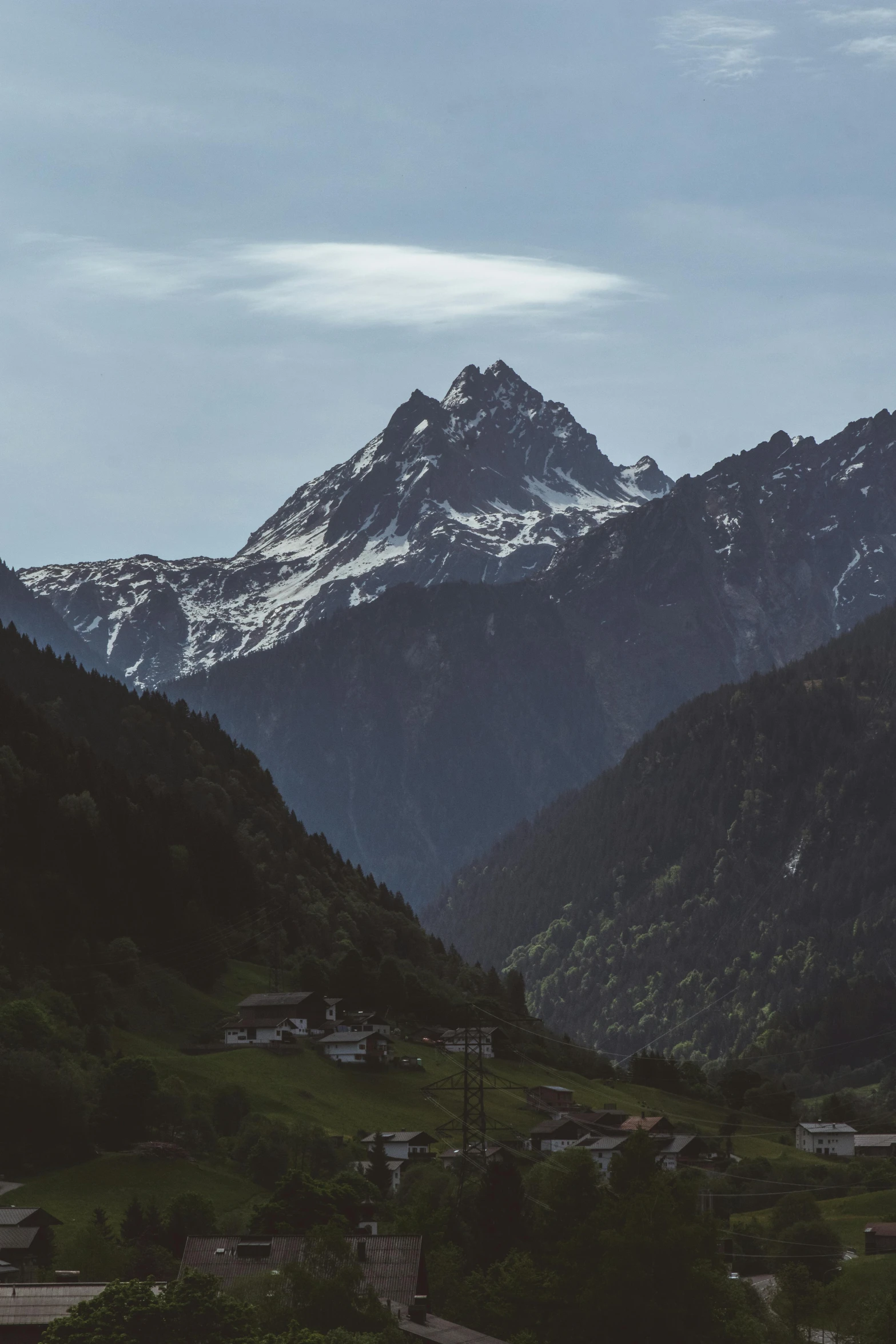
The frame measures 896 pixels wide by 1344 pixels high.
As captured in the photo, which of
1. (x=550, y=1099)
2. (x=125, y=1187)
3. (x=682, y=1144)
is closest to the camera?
(x=125, y=1187)

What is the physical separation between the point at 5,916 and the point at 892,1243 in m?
79.9

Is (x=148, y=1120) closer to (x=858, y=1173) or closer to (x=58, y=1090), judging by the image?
(x=58, y=1090)

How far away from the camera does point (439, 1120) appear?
536ft

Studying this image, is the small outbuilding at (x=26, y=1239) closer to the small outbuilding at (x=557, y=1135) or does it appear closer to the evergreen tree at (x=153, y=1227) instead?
the evergreen tree at (x=153, y=1227)

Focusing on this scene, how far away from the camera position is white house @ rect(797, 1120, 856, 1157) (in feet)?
639

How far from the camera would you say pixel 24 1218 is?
10431cm

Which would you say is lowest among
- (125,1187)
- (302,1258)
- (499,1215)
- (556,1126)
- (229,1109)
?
(302,1258)

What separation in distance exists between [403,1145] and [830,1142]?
66086 millimetres

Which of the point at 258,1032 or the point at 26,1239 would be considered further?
the point at 258,1032

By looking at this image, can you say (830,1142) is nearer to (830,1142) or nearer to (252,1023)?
(830,1142)

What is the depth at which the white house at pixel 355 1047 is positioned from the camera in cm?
17825

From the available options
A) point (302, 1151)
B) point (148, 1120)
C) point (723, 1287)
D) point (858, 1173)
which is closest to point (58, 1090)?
point (148, 1120)

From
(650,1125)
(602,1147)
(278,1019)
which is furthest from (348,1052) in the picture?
(602,1147)

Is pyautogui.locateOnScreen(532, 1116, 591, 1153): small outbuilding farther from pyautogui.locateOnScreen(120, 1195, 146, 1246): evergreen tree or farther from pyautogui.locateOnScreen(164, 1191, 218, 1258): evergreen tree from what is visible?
pyautogui.locateOnScreen(120, 1195, 146, 1246): evergreen tree
